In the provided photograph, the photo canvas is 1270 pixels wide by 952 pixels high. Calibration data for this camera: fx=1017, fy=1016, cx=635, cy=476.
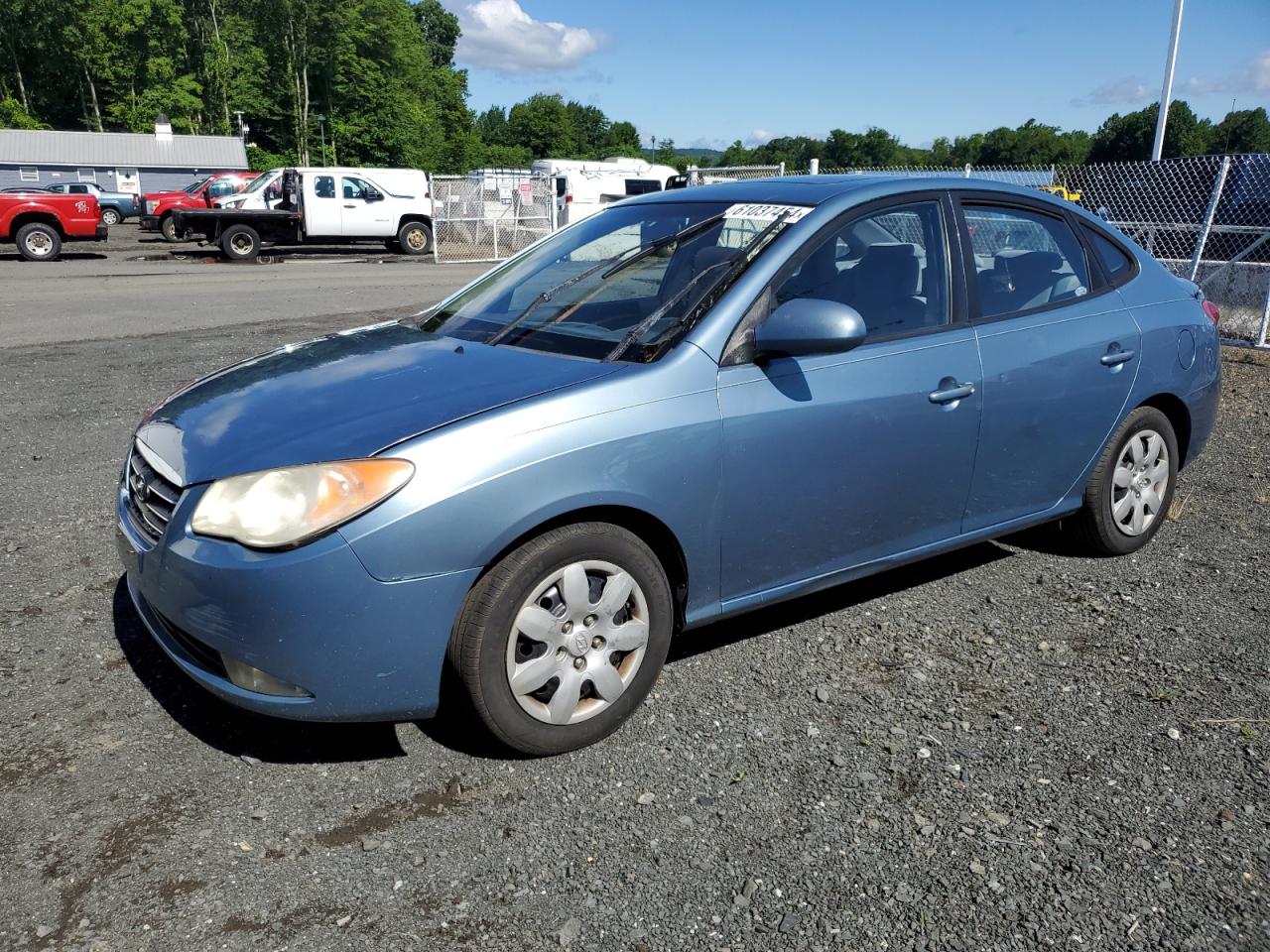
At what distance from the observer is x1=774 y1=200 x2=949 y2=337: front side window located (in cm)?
346

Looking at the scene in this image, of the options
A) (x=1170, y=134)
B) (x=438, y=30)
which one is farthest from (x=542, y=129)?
(x=1170, y=134)

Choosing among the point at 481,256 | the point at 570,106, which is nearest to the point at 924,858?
the point at 481,256

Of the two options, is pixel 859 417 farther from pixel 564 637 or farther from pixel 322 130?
pixel 322 130

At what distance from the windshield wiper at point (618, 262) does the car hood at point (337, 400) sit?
0.34 metres

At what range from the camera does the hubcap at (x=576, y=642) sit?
2.84m

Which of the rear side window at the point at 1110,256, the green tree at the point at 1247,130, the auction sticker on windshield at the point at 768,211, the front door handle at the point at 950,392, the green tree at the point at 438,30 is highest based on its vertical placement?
the green tree at the point at 438,30

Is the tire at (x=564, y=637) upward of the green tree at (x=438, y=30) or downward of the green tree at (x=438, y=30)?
downward

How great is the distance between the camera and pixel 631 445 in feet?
9.58

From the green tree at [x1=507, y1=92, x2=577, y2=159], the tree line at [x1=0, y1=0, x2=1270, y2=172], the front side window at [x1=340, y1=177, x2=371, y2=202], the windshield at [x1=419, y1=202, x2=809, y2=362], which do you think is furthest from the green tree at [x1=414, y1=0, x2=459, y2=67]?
the windshield at [x1=419, y1=202, x2=809, y2=362]

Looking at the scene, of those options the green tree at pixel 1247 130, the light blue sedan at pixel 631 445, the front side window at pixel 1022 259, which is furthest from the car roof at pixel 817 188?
the green tree at pixel 1247 130

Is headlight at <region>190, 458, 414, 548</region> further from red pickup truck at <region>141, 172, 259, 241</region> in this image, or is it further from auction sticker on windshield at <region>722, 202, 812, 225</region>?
red pickup truck at <region>141, 172, 259, 241</region>

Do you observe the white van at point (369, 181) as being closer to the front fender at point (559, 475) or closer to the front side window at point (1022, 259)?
the front side window at point (1022, 259)

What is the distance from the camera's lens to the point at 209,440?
2.98 m

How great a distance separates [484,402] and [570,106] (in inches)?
6511
